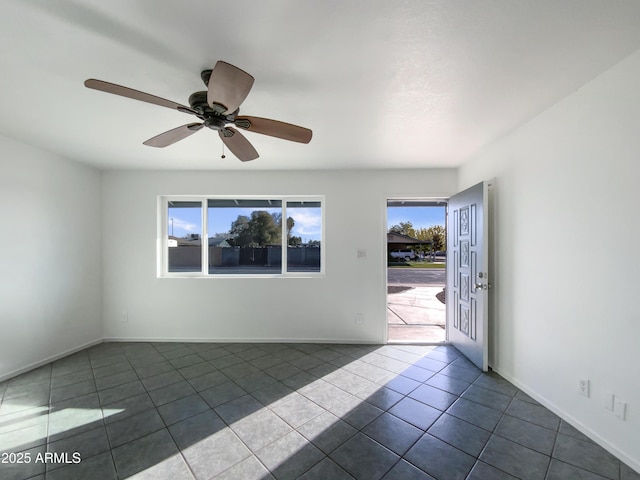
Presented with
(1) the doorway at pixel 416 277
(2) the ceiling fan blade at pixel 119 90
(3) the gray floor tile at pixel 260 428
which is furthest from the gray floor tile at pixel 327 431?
(2) the ceiling fan blade at pixel 119 90

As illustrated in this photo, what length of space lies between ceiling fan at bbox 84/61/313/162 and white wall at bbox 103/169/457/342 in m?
1.78

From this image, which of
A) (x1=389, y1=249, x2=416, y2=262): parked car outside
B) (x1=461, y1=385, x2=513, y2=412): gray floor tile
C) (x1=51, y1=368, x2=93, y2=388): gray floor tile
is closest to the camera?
(x1=461, y1=385, x2=513, y2=412): gray floor tile

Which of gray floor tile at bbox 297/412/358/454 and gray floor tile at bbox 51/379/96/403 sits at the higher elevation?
gray floor tile at bbox 297/412/358/454

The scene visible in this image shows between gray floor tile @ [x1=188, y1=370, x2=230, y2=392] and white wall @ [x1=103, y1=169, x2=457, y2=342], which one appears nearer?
gray floor tile @ [x1=188, y1=370, x2=230, y2=392]

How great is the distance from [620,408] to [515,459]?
0.70 meters

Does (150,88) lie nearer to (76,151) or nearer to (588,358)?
(76,151)

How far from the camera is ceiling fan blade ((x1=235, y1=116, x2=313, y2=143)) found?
5.32 feet

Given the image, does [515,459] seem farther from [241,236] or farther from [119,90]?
[241,236]

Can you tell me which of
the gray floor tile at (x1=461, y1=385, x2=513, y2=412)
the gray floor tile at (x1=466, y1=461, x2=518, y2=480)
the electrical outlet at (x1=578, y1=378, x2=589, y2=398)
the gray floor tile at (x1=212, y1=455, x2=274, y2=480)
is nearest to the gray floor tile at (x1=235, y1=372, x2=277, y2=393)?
the gray floor tile at (x1=212, y1=455, x2=274, y2=480)

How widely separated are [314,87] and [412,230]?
6.51 metres

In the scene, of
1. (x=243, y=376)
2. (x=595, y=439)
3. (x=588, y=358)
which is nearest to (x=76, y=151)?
(x=243, y=376)

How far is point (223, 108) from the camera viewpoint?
1.46 m

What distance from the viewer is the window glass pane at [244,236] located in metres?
3.75

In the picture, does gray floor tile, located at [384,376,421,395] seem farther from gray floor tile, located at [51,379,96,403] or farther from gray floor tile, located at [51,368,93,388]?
gray floor tile, located at [51,368,93,388]
